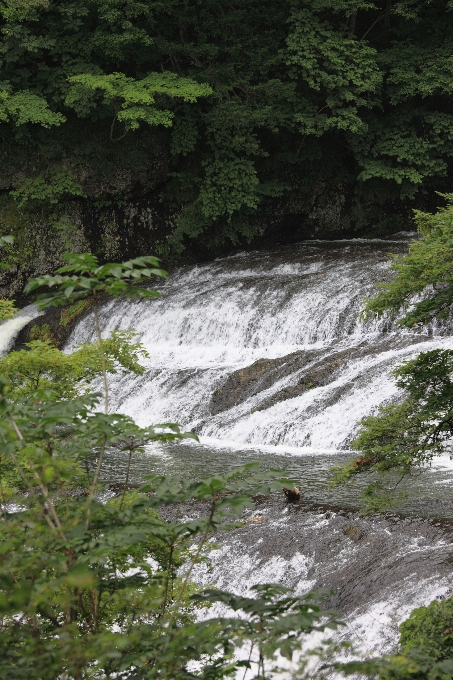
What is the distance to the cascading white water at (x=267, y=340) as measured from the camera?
10.1 m

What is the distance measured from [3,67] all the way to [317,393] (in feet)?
39.0

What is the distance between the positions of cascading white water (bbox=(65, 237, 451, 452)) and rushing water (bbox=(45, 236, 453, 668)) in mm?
24

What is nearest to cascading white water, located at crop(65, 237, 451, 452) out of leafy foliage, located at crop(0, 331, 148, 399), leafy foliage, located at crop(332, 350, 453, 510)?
leafy foliage, located at crop(0, 331, 148, 399)

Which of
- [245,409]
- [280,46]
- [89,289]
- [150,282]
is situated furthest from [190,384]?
[280,46]

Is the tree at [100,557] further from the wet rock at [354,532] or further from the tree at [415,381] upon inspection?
the wet rock at [354,532]

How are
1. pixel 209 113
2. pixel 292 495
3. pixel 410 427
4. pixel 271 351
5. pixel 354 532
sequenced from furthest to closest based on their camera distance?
pixel 209 113, pixel 271 351, pixel 292 495, pixel 354 532, pixel 410 427

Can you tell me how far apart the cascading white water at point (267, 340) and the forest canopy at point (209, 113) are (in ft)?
7.47

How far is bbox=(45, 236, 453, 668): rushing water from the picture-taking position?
5.50 metres

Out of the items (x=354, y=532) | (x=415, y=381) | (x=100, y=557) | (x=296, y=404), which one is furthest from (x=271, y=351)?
(x=100, y=557)

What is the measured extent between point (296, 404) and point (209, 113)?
9788mm

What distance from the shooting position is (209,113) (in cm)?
1767

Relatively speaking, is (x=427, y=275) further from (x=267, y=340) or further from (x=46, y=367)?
(x=267, y=340)

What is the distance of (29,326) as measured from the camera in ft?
54.1

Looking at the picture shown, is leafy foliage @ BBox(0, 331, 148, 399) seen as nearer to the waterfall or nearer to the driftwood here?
the driftwood
